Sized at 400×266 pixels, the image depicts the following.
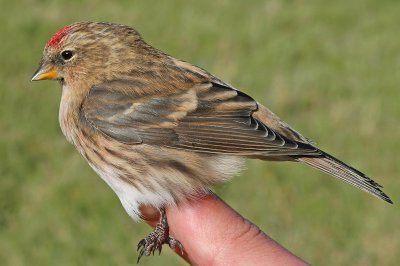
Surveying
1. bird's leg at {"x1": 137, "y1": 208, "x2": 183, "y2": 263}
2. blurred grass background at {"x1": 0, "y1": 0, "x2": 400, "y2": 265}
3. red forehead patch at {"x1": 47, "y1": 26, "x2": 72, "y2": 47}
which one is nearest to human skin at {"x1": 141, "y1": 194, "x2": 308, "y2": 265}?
bird's leg at {"x1": 137, "y1": 208, "x2": 183, "y2": 263}

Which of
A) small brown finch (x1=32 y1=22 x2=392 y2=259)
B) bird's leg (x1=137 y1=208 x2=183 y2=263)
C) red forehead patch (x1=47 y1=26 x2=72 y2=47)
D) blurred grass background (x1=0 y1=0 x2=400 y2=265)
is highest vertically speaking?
red forehead patch (x1=47 y1=26 x2=72 y2=47)

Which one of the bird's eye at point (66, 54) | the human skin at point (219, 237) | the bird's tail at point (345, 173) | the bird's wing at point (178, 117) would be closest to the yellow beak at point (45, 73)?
the bird's eye at point (66, 54)

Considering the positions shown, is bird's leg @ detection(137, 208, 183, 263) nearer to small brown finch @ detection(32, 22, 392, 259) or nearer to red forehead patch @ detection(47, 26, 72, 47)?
small brown finch @ detection(32, 22, 392, 259)

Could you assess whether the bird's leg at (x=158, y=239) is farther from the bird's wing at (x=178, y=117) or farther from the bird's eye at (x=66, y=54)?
the bird's eye at (x=66, y=54)

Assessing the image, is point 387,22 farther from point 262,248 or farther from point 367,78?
point 262,248

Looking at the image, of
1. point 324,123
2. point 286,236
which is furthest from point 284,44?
point 286,236

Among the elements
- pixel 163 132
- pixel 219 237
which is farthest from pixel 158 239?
pixel 163 132

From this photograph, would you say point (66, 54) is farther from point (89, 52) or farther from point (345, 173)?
point (345, 173)
